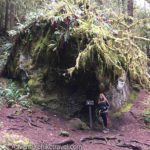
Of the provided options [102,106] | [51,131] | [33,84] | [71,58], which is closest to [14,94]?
[33,84]

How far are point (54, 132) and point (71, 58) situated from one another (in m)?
3.56

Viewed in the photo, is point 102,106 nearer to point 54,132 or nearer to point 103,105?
point 103,105

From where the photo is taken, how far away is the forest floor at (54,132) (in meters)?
5.63

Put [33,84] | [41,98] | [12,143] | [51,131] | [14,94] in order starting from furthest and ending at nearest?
[33,84] → [41,98] → [14,94] → [51,131] → [12,143]

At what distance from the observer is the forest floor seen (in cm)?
563

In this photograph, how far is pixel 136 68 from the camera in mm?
8820

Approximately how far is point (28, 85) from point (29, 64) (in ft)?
3.72

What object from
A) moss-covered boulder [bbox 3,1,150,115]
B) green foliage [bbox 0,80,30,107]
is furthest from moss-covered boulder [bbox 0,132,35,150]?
moss-covered boulder [bbox 3,1,150,115]

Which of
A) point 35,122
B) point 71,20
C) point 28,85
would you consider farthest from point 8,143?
→ point 71,20

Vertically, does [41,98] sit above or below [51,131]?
above

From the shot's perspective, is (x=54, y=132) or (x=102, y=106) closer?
(x=54, y=132)

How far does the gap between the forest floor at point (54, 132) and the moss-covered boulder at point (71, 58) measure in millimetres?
1047

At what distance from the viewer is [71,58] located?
8531 mm

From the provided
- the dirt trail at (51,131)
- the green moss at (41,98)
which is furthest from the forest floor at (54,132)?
the green moss at (41,98)
